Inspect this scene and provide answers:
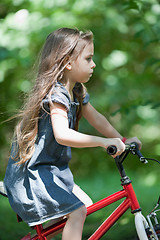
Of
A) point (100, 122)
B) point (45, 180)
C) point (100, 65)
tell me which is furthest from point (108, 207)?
point (100, 65)

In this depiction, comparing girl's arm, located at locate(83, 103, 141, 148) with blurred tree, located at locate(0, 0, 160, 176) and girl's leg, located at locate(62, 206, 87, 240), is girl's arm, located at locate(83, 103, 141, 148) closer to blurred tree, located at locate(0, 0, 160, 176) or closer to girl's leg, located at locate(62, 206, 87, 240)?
girl's leg, located at locate(62, 206, 87, 240)

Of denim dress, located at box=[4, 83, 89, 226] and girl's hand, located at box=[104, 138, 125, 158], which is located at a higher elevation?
girl's hand, located at box=[104, 138, 125, 158]

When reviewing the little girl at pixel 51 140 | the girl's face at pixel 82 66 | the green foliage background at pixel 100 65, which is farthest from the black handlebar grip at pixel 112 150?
the green foliage background at pixel 100 65

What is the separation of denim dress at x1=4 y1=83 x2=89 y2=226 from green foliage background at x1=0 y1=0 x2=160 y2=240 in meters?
2.20

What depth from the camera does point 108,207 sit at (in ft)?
11.4

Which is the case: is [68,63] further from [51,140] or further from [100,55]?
[100,55]

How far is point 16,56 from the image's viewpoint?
13.5 feet

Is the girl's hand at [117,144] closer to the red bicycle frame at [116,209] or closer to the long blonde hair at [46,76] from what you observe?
the red bicycle frame at [116,209]

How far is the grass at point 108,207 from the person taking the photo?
291 centimetres

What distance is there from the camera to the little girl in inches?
72.4

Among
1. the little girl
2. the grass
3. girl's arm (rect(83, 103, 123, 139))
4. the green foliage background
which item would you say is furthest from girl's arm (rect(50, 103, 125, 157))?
the green foliage background

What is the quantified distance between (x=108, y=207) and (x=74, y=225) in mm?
1669

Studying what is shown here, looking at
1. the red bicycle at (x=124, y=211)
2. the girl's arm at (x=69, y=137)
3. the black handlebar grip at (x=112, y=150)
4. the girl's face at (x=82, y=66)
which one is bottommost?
the red bicycle at (x=124, y=211)

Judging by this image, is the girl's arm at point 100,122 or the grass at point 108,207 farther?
the grass at point 108,207
